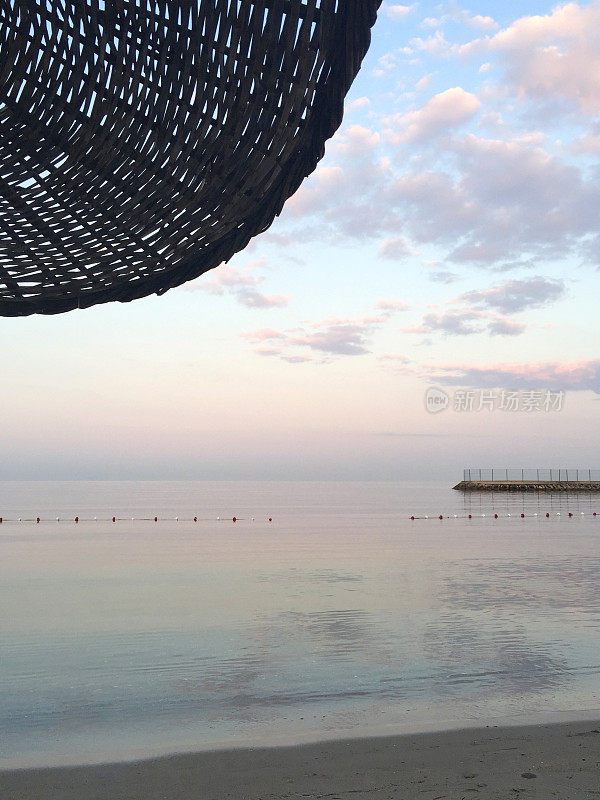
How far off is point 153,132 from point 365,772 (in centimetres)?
871

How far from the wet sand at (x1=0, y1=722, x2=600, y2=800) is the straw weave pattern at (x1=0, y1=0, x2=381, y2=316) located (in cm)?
760

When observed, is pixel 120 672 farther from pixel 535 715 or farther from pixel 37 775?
pixel 535 715

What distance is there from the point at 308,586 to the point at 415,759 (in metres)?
17.6

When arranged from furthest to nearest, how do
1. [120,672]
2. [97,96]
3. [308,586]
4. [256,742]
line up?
[308,586] → [120,672] → [256,742] → [97,96]

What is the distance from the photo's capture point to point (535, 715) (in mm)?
12039

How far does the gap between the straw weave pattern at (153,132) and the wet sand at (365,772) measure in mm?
7601

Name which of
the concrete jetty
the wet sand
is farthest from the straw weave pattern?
the concrete jetty

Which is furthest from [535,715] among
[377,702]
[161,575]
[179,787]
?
[161,575]

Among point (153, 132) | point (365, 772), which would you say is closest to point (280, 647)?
point (365, 772)

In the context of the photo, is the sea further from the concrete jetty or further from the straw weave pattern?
the concrete jetty

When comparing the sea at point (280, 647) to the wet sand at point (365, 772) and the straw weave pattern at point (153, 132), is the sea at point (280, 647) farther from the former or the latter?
the straw weave pattern at point (153, 132)

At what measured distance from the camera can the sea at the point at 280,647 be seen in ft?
39.6

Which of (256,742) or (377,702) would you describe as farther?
(377,702)

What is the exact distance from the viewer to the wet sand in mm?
8883
